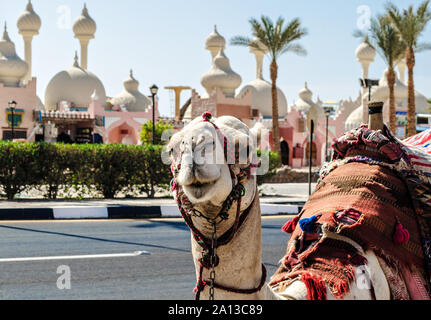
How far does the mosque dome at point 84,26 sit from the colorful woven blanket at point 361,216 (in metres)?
53.8

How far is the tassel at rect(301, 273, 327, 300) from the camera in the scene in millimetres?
2582

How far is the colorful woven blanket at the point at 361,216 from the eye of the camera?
9.14ft

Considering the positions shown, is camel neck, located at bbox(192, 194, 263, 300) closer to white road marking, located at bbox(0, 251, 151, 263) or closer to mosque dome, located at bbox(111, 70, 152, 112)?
white road marking, located at bbox(0, 251, 151, 263)

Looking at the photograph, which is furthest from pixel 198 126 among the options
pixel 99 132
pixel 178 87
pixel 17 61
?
pixel 178 87

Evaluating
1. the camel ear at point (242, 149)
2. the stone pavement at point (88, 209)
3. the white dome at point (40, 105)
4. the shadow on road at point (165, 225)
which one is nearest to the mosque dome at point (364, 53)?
the white dome at point (40, 105)

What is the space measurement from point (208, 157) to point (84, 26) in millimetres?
55527

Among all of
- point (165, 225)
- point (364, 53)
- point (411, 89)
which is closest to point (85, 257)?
point (165, 225)

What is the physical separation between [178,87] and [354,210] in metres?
51.5

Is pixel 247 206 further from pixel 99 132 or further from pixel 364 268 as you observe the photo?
pixel 99 132

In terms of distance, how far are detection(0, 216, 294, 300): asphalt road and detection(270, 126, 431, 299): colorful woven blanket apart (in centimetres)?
229

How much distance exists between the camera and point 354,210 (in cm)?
295

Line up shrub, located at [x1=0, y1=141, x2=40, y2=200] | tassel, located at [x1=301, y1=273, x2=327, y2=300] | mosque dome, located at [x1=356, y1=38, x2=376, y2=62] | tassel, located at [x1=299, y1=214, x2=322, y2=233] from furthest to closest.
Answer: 1. mosque dome, located at [x1=356, y1=38, x2=376, y2=62]
2. shrub, located at [x1=0, y1=141, x2=40, y2=200]
3. tassel, located at [x1=299, y1=214, x2=322, y2=233]
4. tassel, located at [x1=301, y1=273, x2=327, y2=300]

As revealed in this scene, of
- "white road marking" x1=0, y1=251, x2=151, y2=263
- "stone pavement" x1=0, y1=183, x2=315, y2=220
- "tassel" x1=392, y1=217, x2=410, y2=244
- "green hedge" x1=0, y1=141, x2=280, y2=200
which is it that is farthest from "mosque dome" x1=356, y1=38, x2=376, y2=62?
"tassel" x1=392, y1=217, x2=410, y2=244

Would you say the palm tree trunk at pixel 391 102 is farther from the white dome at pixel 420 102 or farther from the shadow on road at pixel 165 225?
the white dome at pixel 420 102
